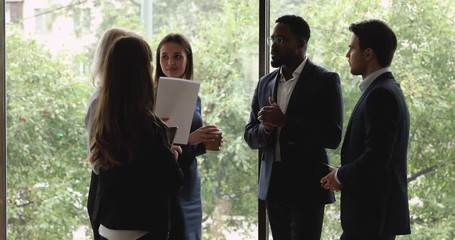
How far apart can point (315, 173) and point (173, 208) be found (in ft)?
2.06

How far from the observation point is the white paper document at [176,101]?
2.79 m

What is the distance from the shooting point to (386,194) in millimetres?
2662

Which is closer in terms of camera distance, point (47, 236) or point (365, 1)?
point (365, 1)

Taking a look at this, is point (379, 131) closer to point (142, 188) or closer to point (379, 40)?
point (379, 40)

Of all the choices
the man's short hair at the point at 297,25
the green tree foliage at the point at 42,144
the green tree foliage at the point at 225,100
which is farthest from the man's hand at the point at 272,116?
the green tree foliage at the point at 42,144

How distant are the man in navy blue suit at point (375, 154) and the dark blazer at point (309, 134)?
0.56 ft

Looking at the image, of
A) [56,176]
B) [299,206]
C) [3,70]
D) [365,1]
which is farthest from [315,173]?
[3,70]

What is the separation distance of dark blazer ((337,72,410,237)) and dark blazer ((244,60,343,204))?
0.22 metres

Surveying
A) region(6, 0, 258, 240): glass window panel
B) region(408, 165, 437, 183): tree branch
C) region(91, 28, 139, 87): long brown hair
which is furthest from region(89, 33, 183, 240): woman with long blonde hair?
region(408, 165, 437, 183): tree branch

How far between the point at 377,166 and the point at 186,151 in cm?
87

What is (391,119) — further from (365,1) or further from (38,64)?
(38,64)

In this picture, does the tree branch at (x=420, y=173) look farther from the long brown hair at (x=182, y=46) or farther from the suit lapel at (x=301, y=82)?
the long brown hair at (x=182, y=46)

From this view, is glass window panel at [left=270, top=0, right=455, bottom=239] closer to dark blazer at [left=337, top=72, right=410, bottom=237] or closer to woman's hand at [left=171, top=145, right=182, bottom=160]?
dark blazer at [left=337, top=72, right=410, bottom=237]

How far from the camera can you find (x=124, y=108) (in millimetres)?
2357
